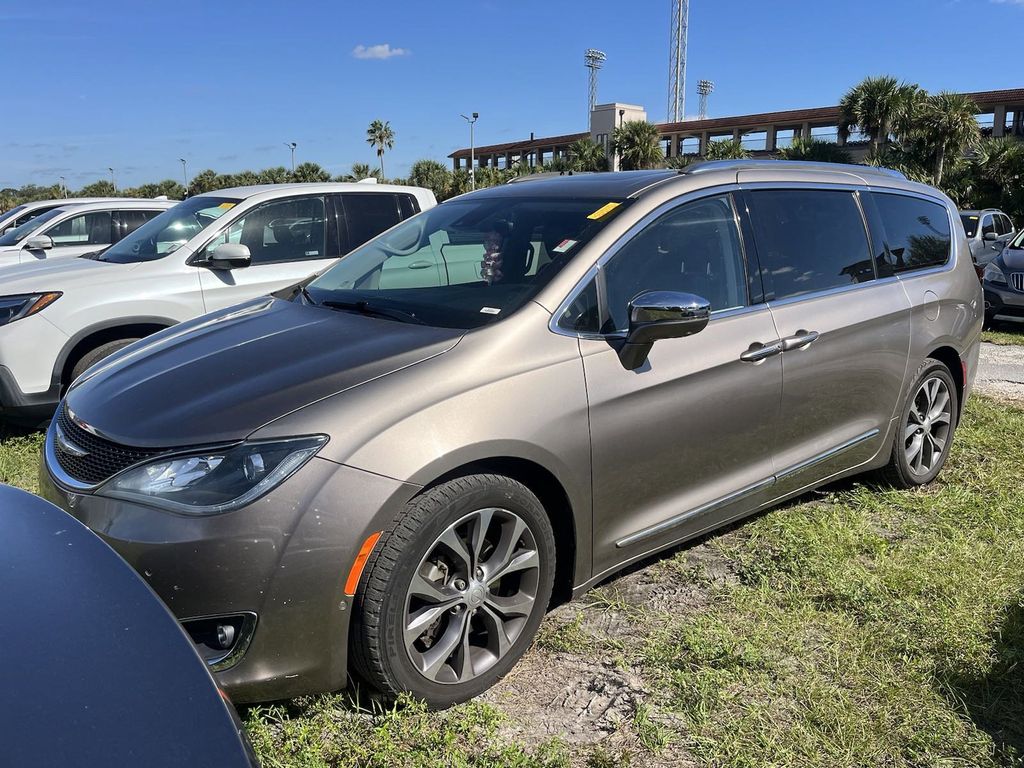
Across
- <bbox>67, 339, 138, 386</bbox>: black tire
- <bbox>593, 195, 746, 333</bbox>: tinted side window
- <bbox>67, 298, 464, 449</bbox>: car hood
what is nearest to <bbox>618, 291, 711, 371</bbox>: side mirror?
<bbox>593, 195, 746, 333</bbox>: tinted side window

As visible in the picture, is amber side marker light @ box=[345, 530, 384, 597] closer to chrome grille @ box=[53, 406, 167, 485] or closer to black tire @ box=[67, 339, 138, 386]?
chrome grille @ box=[53, 406, 167, 485]

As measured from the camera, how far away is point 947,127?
2805cm

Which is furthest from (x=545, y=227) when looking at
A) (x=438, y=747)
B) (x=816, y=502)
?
(x=816, y=502)

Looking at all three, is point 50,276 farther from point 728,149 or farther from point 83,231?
point 728,149

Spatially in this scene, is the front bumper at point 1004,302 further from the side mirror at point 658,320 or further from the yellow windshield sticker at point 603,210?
the side mirror at point 658,320

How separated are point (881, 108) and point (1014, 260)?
24173 millimetres

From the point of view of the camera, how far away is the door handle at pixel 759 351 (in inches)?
133

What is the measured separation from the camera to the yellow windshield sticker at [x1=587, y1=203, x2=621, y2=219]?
3258 millimetres

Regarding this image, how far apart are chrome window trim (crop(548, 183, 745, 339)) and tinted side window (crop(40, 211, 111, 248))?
9.41 metres

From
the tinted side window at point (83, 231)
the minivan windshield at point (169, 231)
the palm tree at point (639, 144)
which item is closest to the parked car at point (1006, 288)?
the minivan windshield at point (169, 231)

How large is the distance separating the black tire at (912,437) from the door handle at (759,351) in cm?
125

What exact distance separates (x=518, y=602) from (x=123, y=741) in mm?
1678

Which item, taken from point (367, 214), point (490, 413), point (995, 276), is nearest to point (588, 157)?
point (995, 276)

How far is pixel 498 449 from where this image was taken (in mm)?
2594
